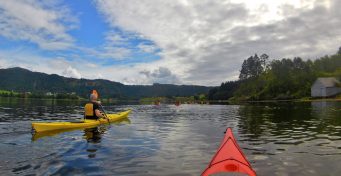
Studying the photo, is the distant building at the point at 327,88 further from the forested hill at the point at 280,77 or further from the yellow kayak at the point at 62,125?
the yellow kayak at the point at 62,125

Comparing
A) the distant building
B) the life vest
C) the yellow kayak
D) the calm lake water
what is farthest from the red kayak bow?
the distant building

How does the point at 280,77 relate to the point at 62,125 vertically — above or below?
above

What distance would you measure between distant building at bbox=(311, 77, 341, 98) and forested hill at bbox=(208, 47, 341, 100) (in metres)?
4.53

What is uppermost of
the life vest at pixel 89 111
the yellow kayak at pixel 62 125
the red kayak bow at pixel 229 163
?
the life vest at pixel 89 111

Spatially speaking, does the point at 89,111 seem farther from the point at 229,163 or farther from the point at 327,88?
the point at 327,88

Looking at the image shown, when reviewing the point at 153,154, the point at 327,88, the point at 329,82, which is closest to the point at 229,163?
the point at 153,154

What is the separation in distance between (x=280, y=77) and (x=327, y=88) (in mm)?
29818

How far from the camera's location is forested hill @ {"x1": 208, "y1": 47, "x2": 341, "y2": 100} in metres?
140

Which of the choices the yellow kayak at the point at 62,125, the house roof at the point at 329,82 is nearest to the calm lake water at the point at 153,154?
the yellow kayak at the point at 62,125

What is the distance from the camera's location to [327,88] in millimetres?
123812

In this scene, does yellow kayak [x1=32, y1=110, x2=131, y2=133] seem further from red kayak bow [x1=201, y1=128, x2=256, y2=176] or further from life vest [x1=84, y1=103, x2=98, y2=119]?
red kayak bow [x1=201, y1=128, x2=256, y2=176]

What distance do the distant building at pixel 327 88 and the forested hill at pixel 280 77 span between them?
4.53m

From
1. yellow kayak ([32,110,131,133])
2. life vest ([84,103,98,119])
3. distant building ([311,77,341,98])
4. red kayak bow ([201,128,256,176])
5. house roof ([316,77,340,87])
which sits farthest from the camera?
house roof ([316,77,340,87])

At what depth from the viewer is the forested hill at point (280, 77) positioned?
14000cm
